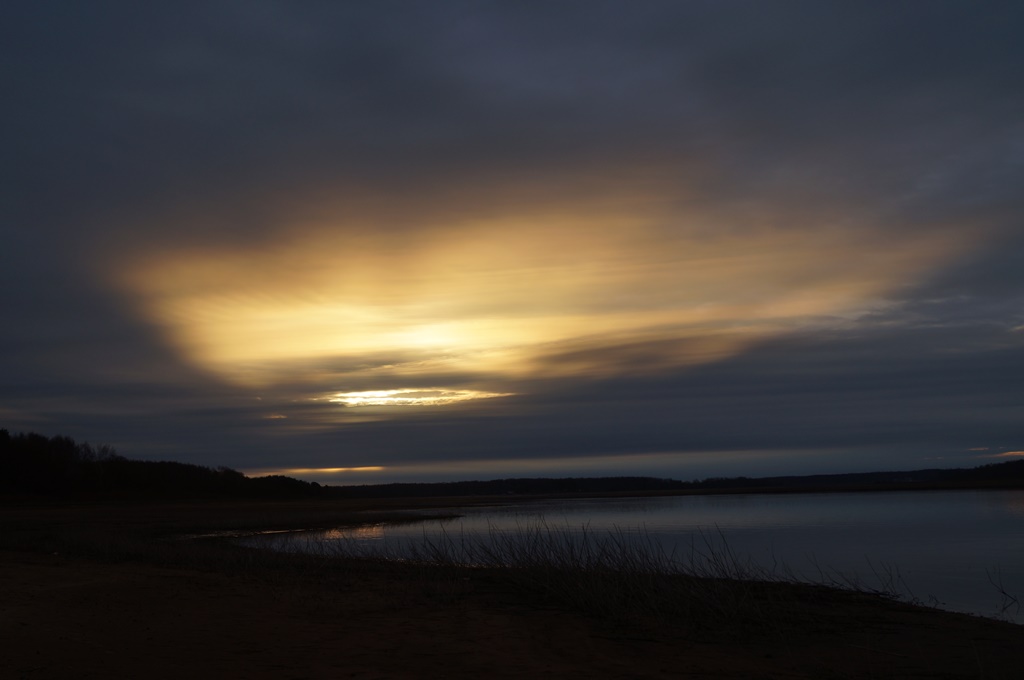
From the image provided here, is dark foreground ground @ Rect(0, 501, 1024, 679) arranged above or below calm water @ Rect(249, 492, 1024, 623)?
above

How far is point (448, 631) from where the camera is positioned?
12.2m

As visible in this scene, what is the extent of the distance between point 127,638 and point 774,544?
23698 millimetres

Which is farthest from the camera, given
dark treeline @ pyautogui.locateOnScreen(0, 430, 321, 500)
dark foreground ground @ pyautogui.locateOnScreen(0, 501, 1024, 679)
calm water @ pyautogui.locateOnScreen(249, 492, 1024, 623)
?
dark treeline @ pyautogui.locateOnScreen(0, 430, 321, 500)

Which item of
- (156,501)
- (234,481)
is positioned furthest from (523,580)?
(234,481)

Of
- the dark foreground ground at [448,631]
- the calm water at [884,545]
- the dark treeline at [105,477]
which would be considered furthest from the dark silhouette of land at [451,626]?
the dark treeline at [105,477]

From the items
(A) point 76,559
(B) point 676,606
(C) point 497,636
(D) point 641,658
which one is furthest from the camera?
(A) point 76,559

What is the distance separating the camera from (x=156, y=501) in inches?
3091

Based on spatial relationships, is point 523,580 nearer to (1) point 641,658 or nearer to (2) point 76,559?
(1) point 641,658

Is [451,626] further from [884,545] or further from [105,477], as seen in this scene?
[105,477]

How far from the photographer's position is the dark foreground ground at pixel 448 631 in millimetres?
9641

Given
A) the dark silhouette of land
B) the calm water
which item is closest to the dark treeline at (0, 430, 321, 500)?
the calm water

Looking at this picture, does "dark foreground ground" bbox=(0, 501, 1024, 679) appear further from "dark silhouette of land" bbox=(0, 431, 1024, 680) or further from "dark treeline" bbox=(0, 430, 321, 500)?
"dark treeline" bbox=(0, 430, 321, 500)

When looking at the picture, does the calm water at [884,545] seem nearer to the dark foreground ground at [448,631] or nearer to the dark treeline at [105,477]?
the dark foreground ground at [448,631]

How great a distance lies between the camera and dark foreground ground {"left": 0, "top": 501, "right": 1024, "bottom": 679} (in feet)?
31.6
